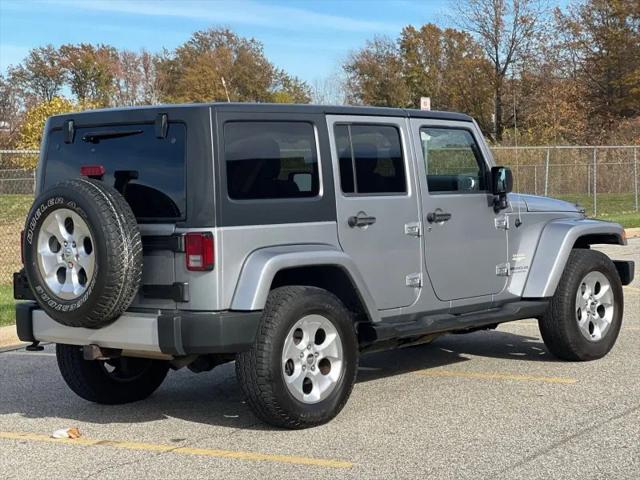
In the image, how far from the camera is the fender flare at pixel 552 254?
763 cm

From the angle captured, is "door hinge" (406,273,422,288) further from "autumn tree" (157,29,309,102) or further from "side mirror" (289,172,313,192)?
"autumn tree" (157,29,309,102)

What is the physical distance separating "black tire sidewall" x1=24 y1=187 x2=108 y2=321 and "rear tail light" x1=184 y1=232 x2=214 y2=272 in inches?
18.5

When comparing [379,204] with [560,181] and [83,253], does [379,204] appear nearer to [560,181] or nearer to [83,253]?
[83,253]

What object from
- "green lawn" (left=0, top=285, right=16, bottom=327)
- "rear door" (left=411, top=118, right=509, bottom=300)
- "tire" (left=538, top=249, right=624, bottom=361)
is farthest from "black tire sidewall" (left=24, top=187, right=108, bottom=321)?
"green lawn" (left=0, top=285, right=16, bottom=327)

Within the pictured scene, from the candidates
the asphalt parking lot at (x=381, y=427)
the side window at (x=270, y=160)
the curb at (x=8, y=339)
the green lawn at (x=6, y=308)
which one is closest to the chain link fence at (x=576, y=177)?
the green lawn at (x=6, y=308)

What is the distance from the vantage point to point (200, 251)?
222 inches

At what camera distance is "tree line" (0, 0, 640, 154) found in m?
44.2

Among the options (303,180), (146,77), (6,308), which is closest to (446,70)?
(146,77)

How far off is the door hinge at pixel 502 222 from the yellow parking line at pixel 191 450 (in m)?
2.79

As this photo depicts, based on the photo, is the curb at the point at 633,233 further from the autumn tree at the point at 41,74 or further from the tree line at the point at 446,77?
the autumn tree at the point at 41,74

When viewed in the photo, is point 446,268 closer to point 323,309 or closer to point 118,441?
point 323,309

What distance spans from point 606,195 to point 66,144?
25.3 m

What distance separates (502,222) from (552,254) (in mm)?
506

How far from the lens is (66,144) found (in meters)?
6.47
